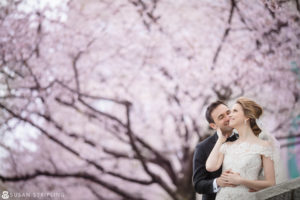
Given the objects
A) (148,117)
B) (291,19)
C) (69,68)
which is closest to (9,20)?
(69,68)

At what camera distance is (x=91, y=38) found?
8.46 feet

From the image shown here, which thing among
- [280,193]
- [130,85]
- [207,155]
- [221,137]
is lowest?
[280,193]

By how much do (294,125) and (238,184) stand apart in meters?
1.04

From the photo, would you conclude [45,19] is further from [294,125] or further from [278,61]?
[294,125]

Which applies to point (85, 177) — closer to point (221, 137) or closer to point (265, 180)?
point (221, 137)

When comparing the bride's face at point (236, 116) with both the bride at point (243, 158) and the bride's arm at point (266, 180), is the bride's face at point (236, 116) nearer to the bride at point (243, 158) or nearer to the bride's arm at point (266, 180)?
the bride at point (243, 158)

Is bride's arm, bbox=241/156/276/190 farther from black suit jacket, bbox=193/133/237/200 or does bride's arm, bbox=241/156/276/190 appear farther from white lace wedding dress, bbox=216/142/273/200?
black suit jacket, bbox=193/133/237/200

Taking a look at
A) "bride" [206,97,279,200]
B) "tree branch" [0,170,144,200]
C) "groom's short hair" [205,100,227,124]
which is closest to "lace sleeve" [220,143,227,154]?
"bride" [206,97,279,200]

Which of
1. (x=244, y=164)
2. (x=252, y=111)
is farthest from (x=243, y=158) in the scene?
(x=252, y=111)

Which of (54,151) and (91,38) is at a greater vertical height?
(91,38)

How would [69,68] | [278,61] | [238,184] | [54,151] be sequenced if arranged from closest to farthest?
[238,184]
[54,151]
[69,68]
[278,61]

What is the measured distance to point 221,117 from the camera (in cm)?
222

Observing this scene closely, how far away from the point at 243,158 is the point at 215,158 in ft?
0.70

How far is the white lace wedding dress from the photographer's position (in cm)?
200
